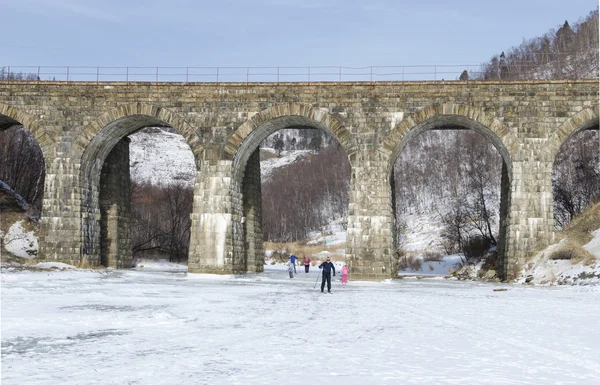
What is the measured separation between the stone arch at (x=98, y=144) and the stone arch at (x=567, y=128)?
16.2 metres

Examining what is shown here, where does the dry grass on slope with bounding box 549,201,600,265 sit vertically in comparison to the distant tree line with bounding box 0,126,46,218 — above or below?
below

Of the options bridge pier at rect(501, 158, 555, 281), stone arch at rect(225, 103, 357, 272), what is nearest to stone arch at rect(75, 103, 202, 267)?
stone arch at rect(225, 103, 357, 272)

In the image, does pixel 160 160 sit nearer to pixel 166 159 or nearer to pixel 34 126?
pixel 166 159

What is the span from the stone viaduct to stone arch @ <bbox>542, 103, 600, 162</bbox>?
0.05m

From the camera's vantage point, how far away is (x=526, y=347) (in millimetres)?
10336

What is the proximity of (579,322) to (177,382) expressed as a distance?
31.5ft

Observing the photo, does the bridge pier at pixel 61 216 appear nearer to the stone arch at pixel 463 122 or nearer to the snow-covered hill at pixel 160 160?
the stone arch at pixel 463 122

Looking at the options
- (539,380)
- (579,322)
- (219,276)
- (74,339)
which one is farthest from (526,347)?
(219,276)

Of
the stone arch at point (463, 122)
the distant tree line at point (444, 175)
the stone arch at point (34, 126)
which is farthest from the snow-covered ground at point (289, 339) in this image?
the distant tree line at point (444, 175)

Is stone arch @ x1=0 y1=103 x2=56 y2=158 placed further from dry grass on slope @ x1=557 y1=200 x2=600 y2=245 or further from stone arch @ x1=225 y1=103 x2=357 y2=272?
dry grass on slope @ x1=557 y1=200 x2=600 y2=245

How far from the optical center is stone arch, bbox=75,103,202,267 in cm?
3016

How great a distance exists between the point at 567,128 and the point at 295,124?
12900mm

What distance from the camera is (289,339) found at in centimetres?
1108

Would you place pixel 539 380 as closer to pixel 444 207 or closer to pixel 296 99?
pixel 296 99
